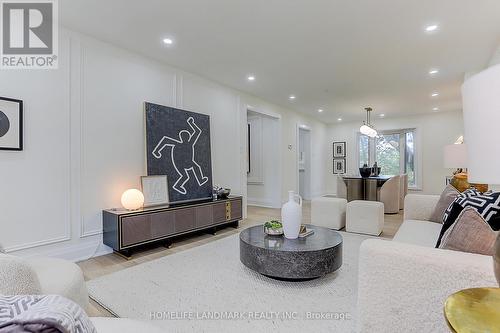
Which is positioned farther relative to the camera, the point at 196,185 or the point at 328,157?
the point at 328,157

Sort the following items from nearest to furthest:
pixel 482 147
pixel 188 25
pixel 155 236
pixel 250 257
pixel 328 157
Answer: pixel 482 147
pixel 250 257
pixel 188 25
pixel 155 236
pixel 328 157

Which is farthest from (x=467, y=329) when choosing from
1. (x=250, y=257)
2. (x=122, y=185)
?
(x=122, y=185)

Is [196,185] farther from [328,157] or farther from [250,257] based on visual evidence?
[328,157]

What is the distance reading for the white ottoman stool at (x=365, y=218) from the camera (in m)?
4.06

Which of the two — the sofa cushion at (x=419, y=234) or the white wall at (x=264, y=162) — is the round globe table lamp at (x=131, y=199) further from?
the white wall at (x=264, y=162)

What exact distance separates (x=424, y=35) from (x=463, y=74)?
1940 mm

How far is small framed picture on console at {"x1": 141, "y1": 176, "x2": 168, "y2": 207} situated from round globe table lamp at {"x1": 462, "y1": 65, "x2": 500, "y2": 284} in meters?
3.41

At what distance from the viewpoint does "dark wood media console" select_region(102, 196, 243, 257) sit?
9.95 ft

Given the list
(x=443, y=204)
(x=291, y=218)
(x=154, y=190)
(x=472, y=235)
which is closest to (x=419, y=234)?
(x=443, y=204)

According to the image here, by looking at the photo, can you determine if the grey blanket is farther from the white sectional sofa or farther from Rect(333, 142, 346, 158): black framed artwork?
Rect(333, 142, 346, 158): black framed artwork

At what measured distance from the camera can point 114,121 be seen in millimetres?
3389

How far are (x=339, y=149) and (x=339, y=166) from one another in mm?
584
